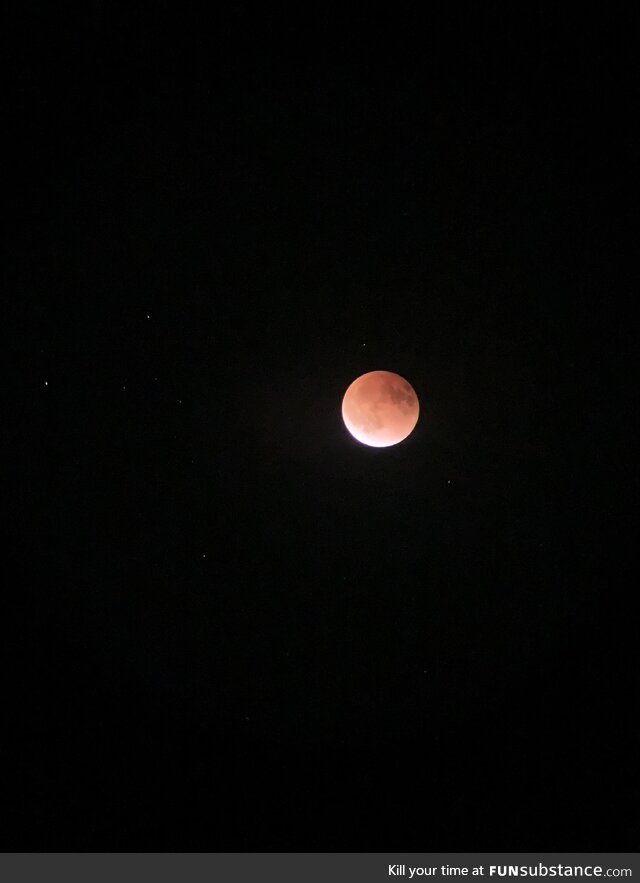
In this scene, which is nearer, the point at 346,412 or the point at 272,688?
the point at 346,412

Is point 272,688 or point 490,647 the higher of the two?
point 490,647

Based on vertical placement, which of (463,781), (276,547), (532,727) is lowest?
(463,781)

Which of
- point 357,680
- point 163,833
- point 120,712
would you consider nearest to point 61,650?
point 120,712

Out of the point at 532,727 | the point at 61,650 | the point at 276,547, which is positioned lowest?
the point at 532,727

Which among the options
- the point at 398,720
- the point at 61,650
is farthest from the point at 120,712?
the point at 398,720

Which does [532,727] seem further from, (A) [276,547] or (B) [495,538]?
(A) [276,547]

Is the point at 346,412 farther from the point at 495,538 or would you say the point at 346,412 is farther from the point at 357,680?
the point at 357,680
